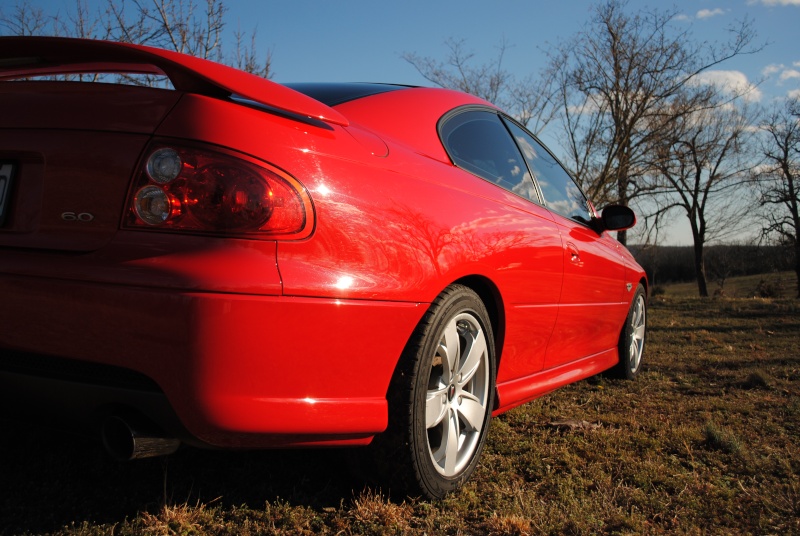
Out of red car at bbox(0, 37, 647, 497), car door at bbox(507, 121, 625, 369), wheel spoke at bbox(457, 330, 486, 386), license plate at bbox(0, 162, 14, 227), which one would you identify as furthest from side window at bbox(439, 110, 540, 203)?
license plate at bbox(0, 162, 14, 227)

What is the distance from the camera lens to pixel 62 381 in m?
1.71

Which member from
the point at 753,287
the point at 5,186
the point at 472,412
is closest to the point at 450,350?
the point at 472,412

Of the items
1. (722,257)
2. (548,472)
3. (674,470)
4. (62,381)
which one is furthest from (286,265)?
(722,257)

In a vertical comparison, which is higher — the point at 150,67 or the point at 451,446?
the point at 150,67

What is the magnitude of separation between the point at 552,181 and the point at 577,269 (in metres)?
0.58

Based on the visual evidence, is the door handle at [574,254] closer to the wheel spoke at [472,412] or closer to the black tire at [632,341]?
the wheel spoke at [472,412]

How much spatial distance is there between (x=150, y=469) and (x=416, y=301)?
1164mm

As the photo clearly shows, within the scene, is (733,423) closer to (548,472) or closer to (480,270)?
(548,472)

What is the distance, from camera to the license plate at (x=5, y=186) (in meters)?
1.80

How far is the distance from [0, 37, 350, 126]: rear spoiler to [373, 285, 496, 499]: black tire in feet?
2.41

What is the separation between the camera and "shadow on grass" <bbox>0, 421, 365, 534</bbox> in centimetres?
200

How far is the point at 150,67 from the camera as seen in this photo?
206 centimetres

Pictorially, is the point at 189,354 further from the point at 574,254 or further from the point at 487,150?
the point at 574,254

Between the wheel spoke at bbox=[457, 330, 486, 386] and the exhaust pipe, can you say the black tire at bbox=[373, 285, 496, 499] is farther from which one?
the exhaust pipe
